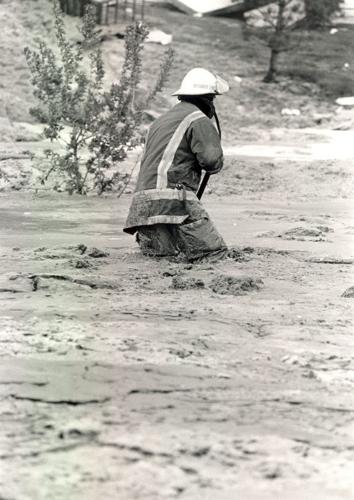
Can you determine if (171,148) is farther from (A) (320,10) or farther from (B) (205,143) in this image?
(A) (320,10)

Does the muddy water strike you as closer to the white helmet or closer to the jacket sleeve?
the jacket sleeve

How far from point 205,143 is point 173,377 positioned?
2.72 metres

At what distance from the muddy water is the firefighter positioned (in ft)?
0.75

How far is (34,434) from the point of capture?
9.89ft

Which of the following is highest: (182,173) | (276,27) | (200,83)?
(200,83)

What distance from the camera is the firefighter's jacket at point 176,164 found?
604 cm

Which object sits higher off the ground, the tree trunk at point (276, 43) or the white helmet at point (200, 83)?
the white helmet at point (200, 83)

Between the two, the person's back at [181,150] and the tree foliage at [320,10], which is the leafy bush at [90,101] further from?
the tree foliage at [320,10]

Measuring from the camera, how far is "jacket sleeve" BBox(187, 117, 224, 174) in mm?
6004

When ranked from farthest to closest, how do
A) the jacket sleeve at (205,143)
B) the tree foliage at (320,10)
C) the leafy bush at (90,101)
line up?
the tree foliage at (320,10) → the leafy bush at (90,101) → the jacket sleeve at (205,143)

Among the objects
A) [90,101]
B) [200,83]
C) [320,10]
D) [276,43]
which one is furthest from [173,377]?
[320,10]

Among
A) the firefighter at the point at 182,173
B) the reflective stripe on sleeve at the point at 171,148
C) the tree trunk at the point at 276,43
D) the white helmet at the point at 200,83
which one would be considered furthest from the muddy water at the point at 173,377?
the tree trunk at the point at 276,43

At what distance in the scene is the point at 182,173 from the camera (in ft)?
20.2

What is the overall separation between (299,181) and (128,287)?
6.29 m
